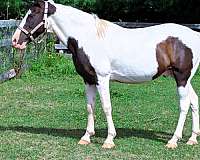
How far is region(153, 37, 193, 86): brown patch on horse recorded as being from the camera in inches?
256

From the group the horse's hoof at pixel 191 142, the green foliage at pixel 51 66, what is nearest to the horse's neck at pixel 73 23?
the horse's hoof at pixel 191 142

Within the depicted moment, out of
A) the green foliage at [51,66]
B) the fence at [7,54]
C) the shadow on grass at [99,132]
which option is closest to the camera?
the shadow on grass at [99,132]

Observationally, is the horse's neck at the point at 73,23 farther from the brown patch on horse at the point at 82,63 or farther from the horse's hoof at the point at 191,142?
the horse's hoof at the point at 191,142

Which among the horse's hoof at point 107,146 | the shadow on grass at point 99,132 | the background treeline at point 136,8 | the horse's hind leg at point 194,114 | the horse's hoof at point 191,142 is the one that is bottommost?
the background treeline at point 136,8

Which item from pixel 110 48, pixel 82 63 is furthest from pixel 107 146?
pixel 110 48

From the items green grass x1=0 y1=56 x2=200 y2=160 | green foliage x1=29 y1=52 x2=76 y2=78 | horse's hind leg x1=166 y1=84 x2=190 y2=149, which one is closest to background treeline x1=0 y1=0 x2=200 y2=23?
green foliage x1=29 y1=52 x2=76 y2=78

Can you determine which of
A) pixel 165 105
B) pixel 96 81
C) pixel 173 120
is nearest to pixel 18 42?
pixel 96 81

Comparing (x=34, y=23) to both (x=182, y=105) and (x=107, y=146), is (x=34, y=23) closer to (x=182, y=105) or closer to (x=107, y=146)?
(x=107, y=146)

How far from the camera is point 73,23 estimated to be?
6484mm

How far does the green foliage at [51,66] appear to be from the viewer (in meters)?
13.5

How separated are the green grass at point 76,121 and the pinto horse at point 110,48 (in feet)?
1.08

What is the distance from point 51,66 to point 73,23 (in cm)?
767

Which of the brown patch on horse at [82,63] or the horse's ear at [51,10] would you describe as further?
the horse's ear at [51,10]

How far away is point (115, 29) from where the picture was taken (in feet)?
21.5
